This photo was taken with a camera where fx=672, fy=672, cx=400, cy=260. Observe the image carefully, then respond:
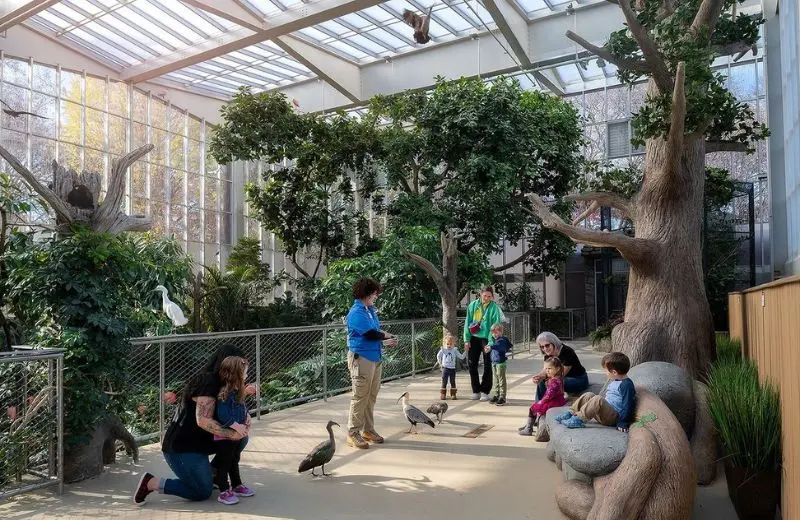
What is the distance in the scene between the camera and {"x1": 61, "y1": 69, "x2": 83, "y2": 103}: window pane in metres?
21.0

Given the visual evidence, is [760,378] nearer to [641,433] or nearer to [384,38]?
[641,433]

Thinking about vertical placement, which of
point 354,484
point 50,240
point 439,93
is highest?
point 439,93

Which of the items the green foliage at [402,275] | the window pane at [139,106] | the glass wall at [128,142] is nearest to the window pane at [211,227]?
the glass wall at [128,142]

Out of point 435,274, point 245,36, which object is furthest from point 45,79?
point 435,274

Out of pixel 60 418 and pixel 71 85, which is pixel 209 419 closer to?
pixel 60 418

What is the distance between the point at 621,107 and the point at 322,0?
11.8 metres

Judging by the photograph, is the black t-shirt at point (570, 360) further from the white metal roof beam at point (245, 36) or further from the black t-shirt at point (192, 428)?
the white metal roof beam at point (245, 36)

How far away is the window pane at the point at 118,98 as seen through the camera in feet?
73.8

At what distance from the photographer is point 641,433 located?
13.3ft

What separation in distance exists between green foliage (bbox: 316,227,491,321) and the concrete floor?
243 inches

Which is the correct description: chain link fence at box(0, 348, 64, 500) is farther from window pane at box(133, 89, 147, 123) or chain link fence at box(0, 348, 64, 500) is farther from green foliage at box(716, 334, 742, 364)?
window pane at box(133, 89, 147, 123)

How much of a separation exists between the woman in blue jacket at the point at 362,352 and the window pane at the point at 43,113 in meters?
17.3

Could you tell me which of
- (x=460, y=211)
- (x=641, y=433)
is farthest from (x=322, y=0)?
(x=641, y=433)

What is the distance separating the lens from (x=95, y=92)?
2195cm
